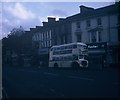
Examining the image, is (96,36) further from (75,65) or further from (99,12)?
(75,65)

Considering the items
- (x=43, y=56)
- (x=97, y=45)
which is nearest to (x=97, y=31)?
(x=97, y=45)

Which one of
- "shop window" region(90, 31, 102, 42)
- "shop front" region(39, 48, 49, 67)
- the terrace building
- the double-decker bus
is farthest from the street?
"shop front" region(39, 48, 49, 67)

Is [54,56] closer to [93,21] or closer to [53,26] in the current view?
[93,21]

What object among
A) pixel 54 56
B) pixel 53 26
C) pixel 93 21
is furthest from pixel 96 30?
pixel 53 26

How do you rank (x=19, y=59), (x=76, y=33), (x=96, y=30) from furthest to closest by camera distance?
(x=19, y=59) < (x=76, y=33) < (x=96, y=30)

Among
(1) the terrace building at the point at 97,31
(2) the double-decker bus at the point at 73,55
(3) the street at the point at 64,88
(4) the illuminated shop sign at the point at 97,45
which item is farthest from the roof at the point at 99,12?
(3) the street at the point at 64,88

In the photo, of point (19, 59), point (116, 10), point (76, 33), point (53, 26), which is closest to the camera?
point (116, 10)

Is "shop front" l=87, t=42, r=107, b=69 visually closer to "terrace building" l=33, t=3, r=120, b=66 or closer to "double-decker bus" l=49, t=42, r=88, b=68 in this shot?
"terrace building" l=33, t=3, r=120, b=66

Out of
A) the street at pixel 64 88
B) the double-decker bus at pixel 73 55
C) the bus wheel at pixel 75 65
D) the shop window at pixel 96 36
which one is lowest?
the street at pixel 64 88

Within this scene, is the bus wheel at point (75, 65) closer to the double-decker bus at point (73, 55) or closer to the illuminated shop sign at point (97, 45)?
the double-decker bus at point (73, 55)

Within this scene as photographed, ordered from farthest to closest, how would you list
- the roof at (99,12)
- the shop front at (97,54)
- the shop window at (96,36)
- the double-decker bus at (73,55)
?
1. the shop window at (96,36)
2. the shop front at (97,54)
3. the roof at (99,12)
4. the double-decker bus at (73,55)

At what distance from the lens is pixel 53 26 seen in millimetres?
53812

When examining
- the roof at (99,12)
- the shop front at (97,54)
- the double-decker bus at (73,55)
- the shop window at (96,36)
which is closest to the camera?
the double-decker bus at (73,55)

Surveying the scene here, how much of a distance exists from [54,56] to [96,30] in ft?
27.9
